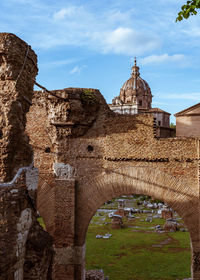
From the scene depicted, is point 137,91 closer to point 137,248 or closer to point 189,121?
point 137,248

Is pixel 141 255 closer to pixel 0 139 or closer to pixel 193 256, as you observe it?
pixel 193 256

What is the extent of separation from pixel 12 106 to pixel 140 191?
3.14m

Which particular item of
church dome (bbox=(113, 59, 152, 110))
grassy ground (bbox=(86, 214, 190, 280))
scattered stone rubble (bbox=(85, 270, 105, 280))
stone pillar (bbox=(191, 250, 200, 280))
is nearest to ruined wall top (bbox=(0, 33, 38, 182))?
stone pillar (bbox=(191, 250, 200, 280))

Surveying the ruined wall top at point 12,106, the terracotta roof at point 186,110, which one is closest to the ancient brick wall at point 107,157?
the terracotta roof at point 186,110

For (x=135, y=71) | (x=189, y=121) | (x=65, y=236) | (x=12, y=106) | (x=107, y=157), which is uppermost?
(x=135, y=71)

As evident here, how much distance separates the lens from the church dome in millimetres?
29875

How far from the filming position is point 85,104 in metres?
6.10

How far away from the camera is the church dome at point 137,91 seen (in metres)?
29.9

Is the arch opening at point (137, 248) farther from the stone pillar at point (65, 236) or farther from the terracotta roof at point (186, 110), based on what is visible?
the terracotta roof at point (186, 110)

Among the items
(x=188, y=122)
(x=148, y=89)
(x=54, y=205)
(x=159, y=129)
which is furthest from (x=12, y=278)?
(x=148, y=89)

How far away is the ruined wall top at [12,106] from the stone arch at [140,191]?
8.23 feet

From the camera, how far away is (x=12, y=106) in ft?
11.6

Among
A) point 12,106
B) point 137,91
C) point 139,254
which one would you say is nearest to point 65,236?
point 12,106

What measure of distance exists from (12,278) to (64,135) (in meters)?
3.46
